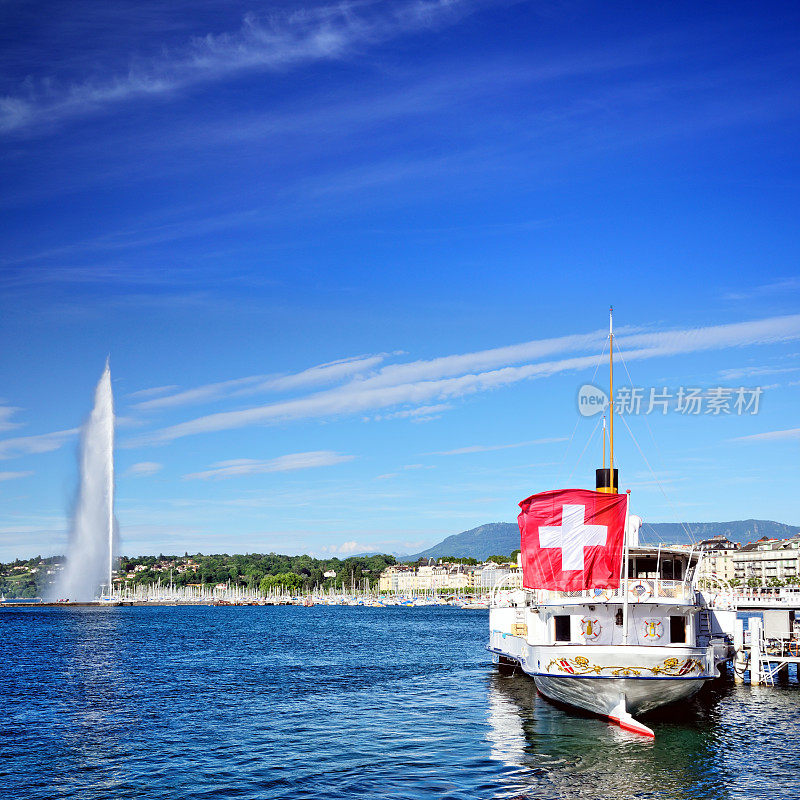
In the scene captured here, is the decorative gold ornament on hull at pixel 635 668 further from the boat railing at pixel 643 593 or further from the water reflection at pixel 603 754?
the boat railing at pixel 643 593

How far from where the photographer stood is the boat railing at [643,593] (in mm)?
38656

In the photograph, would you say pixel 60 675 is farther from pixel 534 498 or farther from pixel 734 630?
pixel 734 630

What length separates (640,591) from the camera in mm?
39719

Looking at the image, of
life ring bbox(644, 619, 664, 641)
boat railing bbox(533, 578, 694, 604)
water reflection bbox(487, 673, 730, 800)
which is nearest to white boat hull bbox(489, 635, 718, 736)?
water reflection bbox(487, 673, 730, 800)

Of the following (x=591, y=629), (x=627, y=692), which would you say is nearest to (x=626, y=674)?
(x=627, y=692)

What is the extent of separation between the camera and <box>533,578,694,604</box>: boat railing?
127 feet

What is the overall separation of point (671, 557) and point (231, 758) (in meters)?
23.9

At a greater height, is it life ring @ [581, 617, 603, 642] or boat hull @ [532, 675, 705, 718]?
life ring @ [581, 617, 603, 642]

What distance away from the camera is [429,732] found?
3750cm

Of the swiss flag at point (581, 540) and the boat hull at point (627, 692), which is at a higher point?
the swiss flag at point (581, 540)

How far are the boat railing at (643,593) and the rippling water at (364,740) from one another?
18.5ft

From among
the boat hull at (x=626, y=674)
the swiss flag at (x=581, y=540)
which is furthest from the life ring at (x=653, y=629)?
the swiss flag at (x=581, y=540)

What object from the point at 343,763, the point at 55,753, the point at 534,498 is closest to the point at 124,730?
the point at 55,753

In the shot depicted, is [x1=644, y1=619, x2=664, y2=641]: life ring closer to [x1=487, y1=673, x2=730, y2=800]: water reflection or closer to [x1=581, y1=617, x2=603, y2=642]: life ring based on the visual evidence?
[x1=581, y1=617, x2=603, y2=642]: life ring
